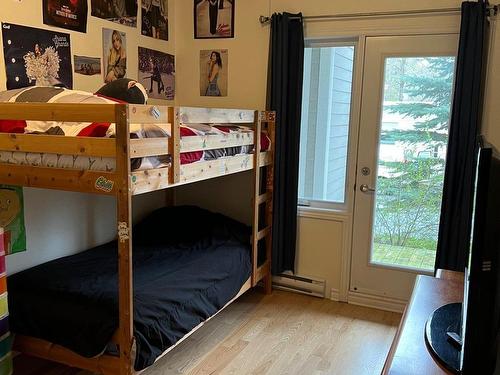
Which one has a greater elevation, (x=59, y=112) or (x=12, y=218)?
(x=59, y=112)

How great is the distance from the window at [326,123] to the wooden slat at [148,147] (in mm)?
1632

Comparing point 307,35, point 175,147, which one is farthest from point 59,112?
point 307,35

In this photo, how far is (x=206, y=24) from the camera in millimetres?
3732

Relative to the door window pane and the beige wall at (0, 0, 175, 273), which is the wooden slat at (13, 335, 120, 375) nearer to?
the beige wall at (0, 0, 175, 273)

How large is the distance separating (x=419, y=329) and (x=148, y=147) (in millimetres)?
1271

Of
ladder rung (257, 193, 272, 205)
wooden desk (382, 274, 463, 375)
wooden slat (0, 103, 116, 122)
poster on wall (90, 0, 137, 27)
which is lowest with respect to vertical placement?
wooden desk (382, 274, 463, 375)

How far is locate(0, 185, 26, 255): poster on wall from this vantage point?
2551 millimetres

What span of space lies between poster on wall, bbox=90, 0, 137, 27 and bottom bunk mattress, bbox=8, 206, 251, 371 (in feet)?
4.88

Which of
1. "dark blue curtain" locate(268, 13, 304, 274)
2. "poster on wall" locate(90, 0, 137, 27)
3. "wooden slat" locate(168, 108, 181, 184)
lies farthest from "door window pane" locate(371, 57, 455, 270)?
"poster on wall" locate(90, 0, 137, 27)

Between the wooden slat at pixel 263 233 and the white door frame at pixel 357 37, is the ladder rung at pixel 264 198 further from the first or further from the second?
the white door frame at pixel 357 37

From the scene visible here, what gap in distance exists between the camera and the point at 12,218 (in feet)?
8.54

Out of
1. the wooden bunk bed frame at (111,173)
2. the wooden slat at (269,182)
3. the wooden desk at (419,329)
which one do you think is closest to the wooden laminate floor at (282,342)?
the wooden slat at (269,182)

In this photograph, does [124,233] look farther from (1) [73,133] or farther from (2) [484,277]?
(2) [484,277]

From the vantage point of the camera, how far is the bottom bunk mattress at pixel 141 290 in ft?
7.01
